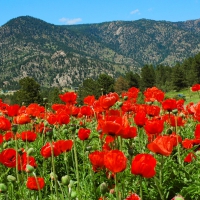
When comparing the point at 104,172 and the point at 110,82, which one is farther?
the point at 110,82

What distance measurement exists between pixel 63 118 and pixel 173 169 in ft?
5.16

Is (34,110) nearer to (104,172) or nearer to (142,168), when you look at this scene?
(104,172)

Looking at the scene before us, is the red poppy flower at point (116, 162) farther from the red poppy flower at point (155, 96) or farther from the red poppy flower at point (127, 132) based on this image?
the red poppy flower at point (155, 96)

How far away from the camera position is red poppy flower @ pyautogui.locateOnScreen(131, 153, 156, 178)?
1.91 meters

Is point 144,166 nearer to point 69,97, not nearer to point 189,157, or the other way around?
point 189,157

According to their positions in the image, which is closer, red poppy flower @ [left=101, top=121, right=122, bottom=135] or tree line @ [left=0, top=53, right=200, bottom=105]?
red poppy flower @ [left=101, top=121, right=122, bottom=135]

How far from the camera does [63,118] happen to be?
410cm

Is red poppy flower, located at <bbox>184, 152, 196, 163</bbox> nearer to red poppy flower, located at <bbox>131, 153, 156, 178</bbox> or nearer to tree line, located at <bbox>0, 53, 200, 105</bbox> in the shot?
red poppy flower, located at <bbox>131, 153, 156, 178</bbox>

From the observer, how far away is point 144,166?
1905 millimetres

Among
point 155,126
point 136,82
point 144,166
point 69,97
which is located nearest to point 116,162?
point 144,166

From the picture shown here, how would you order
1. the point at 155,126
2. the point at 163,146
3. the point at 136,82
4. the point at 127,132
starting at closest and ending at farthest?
the point at 163,146
the point at 127,132
the point at 155,126
the point at 136,82

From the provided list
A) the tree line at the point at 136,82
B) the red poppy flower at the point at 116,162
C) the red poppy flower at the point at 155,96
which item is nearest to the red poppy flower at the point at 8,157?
the red poppy flower at the point at 116,162

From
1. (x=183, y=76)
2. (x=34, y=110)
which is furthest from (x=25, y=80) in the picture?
(x=34, y=110)

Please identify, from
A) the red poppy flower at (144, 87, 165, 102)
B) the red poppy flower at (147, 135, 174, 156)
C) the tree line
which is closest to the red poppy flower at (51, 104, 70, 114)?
the red poppy flower at (144, 87, 165, 102)
